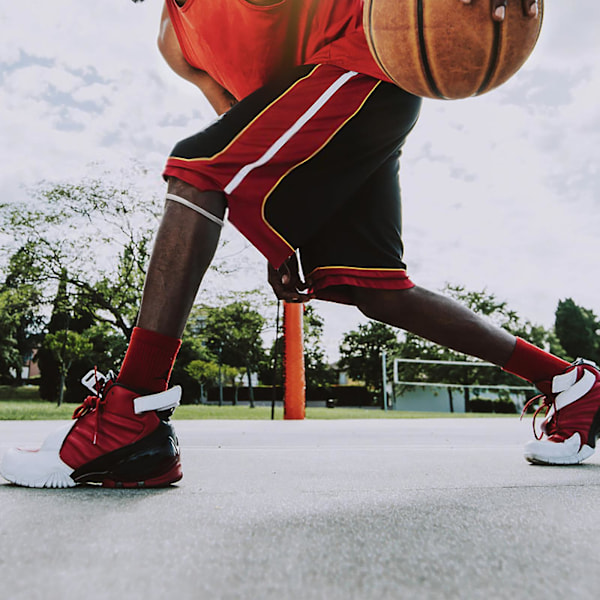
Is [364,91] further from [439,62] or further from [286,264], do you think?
[286,264]

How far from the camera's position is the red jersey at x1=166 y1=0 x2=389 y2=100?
1.42 m

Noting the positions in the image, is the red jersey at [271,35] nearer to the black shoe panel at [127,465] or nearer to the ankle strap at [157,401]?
the ankle strap at [157,401]

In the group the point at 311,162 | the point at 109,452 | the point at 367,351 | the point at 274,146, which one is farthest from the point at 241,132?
the point at 367,351

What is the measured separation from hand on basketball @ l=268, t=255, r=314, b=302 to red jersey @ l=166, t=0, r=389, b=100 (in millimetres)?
536

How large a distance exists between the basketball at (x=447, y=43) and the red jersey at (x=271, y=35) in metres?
0.08

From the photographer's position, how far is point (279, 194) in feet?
4.62

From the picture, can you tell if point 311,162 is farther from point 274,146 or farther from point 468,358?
point 468,358

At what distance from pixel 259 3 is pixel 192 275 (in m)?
0.76

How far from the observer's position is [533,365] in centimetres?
166

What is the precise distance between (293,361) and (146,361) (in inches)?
232

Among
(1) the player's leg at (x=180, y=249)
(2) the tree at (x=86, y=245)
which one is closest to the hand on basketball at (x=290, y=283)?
(1) the player's leg at (x=180, y=249)

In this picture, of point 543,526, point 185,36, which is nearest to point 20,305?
point 185,36

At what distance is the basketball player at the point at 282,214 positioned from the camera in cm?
122

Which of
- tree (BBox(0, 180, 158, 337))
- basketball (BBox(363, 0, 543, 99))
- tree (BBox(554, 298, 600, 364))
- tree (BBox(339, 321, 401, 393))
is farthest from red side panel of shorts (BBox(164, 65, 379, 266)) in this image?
tree (BBox(554, 298, 600, 364))
